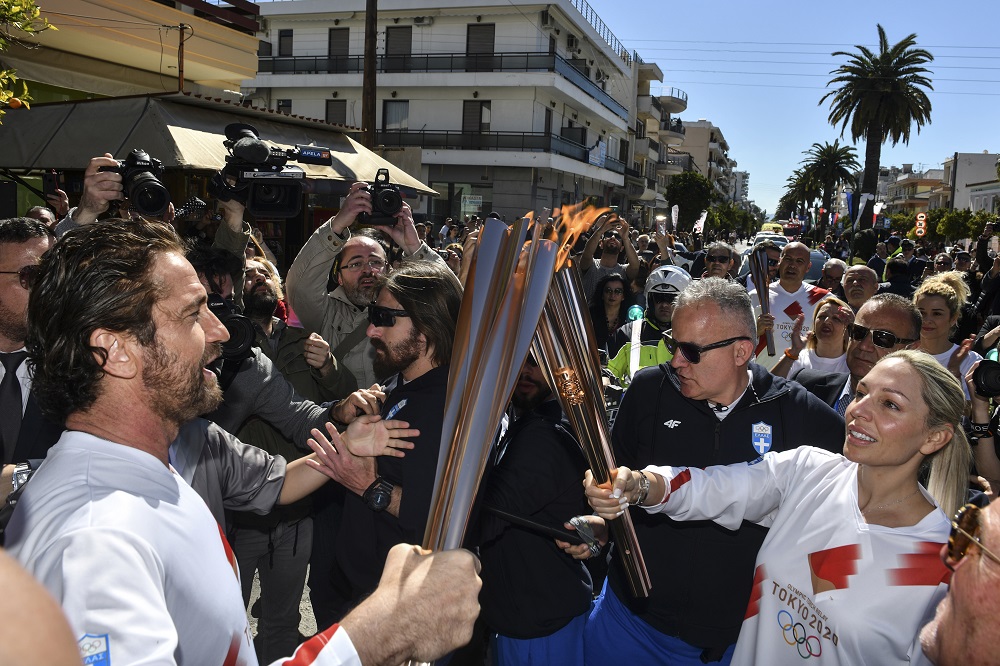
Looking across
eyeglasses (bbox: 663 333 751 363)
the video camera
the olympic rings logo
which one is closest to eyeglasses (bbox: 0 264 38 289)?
the video camera

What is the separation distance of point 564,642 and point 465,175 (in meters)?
33.1

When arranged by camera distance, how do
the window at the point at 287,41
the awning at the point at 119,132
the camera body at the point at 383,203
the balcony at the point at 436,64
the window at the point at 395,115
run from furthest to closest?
the window at the point at 287,41
the window at the point at 395,115
the balcony at the point at 436,64
the awning at the point at 119,132
the camera body at the point at 383,203

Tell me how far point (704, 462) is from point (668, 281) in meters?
3.47

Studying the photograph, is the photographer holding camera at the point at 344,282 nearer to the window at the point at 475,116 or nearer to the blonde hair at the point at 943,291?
the blonde hair at the point at 943,291

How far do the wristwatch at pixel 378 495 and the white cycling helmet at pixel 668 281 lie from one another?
3967mm

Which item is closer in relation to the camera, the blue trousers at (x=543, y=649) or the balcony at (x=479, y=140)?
the blue trousers at (x=543, y=649)

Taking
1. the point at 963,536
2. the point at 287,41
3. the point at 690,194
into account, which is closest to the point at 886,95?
the point at 690,194

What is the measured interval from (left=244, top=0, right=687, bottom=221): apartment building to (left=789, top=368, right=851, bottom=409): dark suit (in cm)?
2943

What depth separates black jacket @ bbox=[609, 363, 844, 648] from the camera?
9.11 feet

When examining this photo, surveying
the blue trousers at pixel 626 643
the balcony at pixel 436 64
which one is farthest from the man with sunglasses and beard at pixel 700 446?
the balcony at pixel 436 64

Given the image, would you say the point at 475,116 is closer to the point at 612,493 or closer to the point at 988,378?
the point at 988,378

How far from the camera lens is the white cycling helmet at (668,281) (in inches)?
241

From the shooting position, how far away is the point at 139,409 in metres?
1.71

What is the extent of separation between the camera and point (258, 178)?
4074 millimetres
